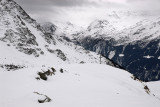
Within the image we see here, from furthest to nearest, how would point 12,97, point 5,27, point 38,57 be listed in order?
point 5,27, point 38,57, point 12,97

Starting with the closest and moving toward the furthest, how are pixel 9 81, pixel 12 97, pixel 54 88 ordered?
1. pixel 12 97
2. pixel 54 88
3. pixel 9 81

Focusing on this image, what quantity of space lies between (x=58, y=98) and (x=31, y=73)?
7210 mm

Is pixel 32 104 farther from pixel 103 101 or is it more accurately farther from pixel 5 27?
pixel 5 27

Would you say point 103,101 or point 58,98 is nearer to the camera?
point 58,98

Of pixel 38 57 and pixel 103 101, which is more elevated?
pixel 103 101

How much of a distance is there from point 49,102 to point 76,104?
204 centimetres

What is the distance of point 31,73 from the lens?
24.5 metres

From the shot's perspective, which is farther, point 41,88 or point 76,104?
point 41,88

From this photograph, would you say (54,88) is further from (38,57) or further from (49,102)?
(38,57)

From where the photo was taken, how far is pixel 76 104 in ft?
56.8

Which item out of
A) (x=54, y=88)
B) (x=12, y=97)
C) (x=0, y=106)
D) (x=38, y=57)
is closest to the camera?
(x=0, y=106)

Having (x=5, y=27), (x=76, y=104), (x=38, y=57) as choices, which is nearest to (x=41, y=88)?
(x=76, y=104)

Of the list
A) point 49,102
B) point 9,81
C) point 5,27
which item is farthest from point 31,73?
point 5,27

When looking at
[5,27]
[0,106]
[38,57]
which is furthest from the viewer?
[5,27]
